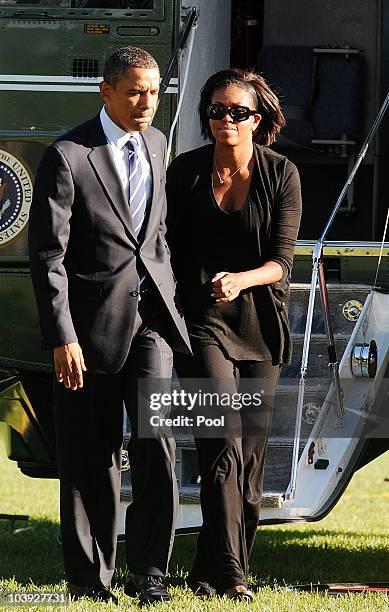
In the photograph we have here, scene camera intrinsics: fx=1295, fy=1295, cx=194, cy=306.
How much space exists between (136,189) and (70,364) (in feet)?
2.08

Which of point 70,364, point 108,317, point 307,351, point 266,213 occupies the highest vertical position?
point 266,213

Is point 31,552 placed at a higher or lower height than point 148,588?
Result: lower

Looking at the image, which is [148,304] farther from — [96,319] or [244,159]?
[244,159]

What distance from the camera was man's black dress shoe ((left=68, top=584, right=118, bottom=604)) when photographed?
169 inches

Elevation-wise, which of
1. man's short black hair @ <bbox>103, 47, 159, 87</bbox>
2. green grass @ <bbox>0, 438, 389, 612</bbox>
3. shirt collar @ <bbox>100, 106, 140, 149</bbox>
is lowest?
green grass @ <bbox>0, 438, 389, 612</bbox>

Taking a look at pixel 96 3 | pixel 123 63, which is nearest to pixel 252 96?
pixel 123 63

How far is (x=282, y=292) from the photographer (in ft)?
15.3

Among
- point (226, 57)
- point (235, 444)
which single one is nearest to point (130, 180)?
point (235, 444)

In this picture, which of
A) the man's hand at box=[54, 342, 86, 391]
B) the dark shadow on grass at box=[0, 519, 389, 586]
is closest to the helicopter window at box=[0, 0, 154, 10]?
the man's hand at box=[54, 342, 86, 391]

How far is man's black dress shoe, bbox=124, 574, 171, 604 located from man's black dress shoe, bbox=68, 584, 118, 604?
0.08 metres

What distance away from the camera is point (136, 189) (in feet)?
14.2

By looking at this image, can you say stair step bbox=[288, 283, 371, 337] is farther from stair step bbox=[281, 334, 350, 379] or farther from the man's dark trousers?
the man's dark trousers

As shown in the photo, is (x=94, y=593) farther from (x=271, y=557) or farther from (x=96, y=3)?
(x=96, y=3)

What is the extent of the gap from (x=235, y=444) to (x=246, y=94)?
1234mm
